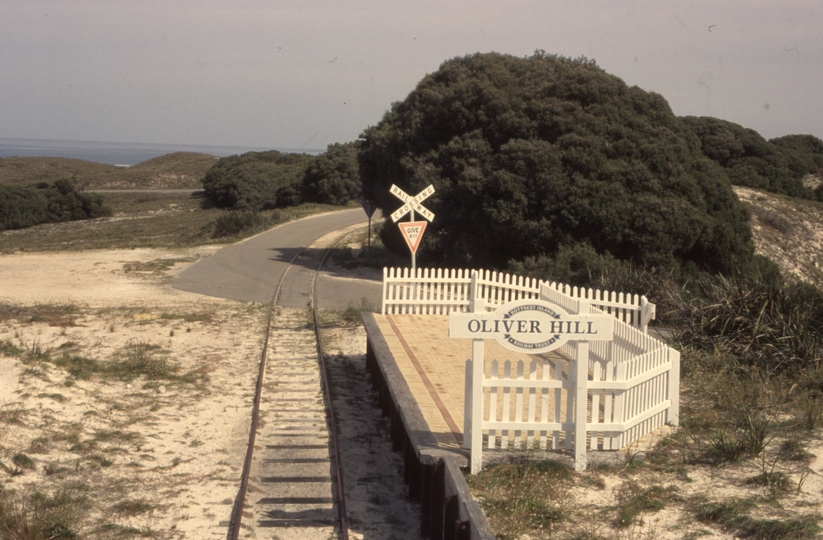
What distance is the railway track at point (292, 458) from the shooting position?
729cm

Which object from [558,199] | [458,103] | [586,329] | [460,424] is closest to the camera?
[586,329]

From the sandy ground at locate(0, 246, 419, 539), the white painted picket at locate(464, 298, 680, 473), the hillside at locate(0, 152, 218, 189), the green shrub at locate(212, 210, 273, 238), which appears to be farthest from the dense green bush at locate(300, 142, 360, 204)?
the white painted picket at locate(464, 298, 680, 473)

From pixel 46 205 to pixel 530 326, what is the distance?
6222cm

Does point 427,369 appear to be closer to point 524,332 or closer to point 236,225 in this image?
point 524,332

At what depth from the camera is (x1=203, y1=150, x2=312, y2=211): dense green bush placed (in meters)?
65.8

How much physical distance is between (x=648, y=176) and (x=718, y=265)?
11.1 ft

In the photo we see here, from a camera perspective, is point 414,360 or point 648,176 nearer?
point 414,360

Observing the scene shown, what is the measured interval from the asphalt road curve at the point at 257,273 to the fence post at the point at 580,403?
13.2m

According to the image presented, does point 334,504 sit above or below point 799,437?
below

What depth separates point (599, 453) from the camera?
7.39 metres

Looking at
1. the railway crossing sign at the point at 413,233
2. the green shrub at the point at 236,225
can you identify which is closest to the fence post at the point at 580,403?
the railway crossing sign at the point at 413,233

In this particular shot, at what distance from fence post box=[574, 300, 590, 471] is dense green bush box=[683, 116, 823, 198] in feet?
147

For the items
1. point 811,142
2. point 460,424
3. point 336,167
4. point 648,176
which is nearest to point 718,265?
point 648,176

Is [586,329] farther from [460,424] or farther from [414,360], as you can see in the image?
[414,360]
